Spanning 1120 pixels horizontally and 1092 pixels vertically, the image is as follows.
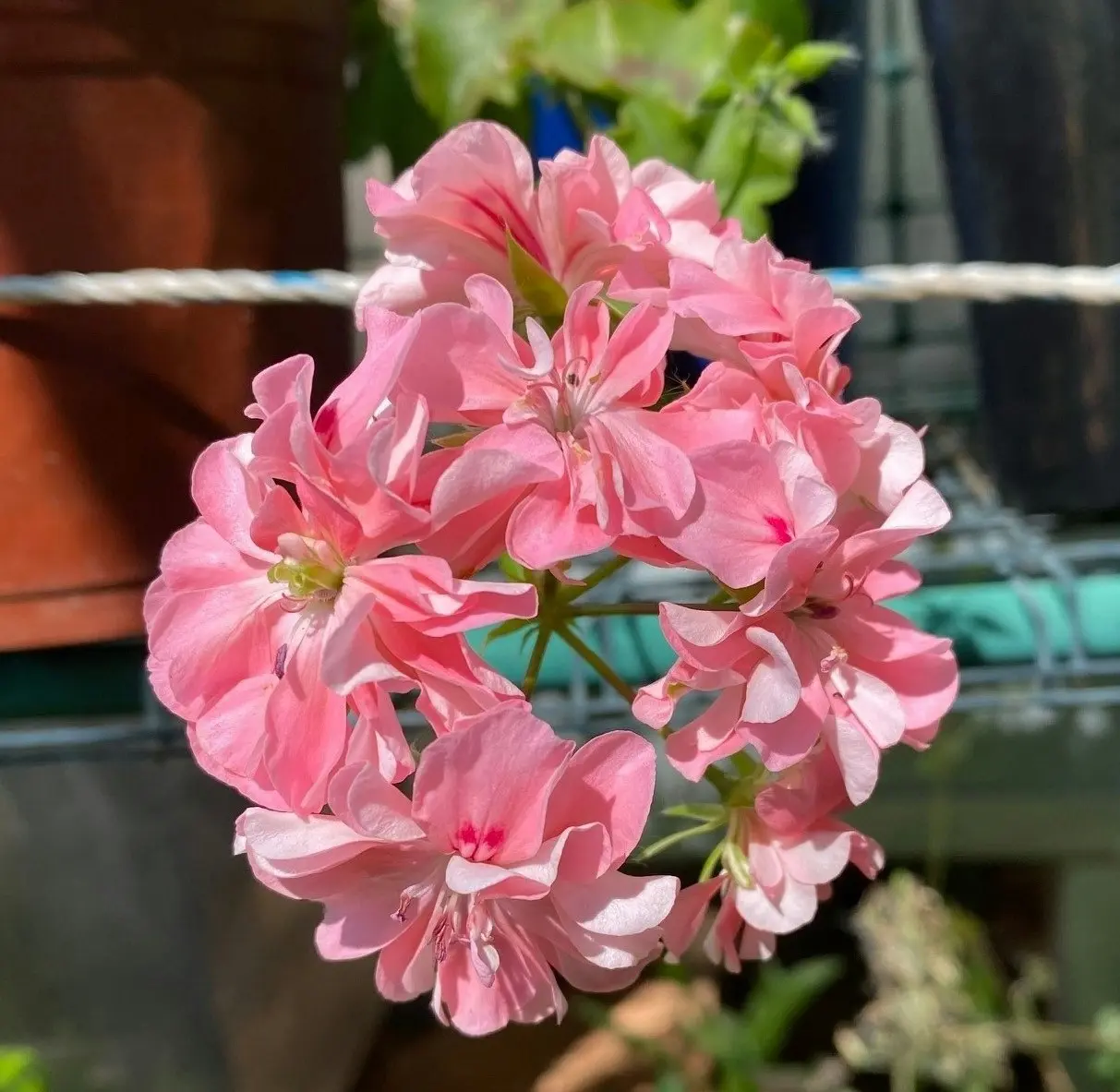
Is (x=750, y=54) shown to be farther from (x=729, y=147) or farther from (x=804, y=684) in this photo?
(x=804, y=684)

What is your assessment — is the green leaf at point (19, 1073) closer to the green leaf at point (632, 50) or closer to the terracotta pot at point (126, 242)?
the terracotta pot at point (126, 242)

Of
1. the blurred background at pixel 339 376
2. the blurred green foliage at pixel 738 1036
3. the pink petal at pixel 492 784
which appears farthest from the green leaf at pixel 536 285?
the blurred green foliage at pixel 738 1036

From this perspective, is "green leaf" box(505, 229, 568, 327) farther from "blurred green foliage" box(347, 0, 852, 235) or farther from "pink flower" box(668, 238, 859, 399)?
"blurred green foliage" box(347, 0, 852, 235)

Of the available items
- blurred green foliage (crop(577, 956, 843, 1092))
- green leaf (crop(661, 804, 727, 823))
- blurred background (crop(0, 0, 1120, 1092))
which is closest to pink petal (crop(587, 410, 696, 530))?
green leaf (crop(661, 804, 727, 823))

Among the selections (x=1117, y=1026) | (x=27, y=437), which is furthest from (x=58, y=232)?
(x=1117, y=1026)

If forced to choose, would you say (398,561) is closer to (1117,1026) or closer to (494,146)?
(494,146)

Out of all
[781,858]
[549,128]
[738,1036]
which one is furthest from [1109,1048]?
[549,128]
